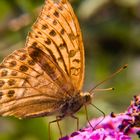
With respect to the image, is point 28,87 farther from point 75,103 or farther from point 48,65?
point 75,103

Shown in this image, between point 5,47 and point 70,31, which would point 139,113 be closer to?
point 70,31

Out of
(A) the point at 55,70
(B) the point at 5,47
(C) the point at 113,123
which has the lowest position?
(C) the point at 113,123

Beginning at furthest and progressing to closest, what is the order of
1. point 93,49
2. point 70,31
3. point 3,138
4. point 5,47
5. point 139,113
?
point 93,49
point 5,47
point 3,138
point 70,31
point 139,113

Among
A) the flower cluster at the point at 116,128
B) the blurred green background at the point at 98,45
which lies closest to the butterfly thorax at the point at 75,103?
the flower cluster at the point at 116,128

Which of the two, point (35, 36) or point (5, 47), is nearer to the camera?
point (35, 36)

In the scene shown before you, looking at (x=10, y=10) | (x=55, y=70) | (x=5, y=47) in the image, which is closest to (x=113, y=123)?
(x=55, y=70)

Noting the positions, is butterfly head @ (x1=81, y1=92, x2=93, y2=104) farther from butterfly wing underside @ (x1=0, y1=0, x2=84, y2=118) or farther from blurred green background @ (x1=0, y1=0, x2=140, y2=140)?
blurred green background @ (x1=0, y1=0, x2=140, y2=140)
